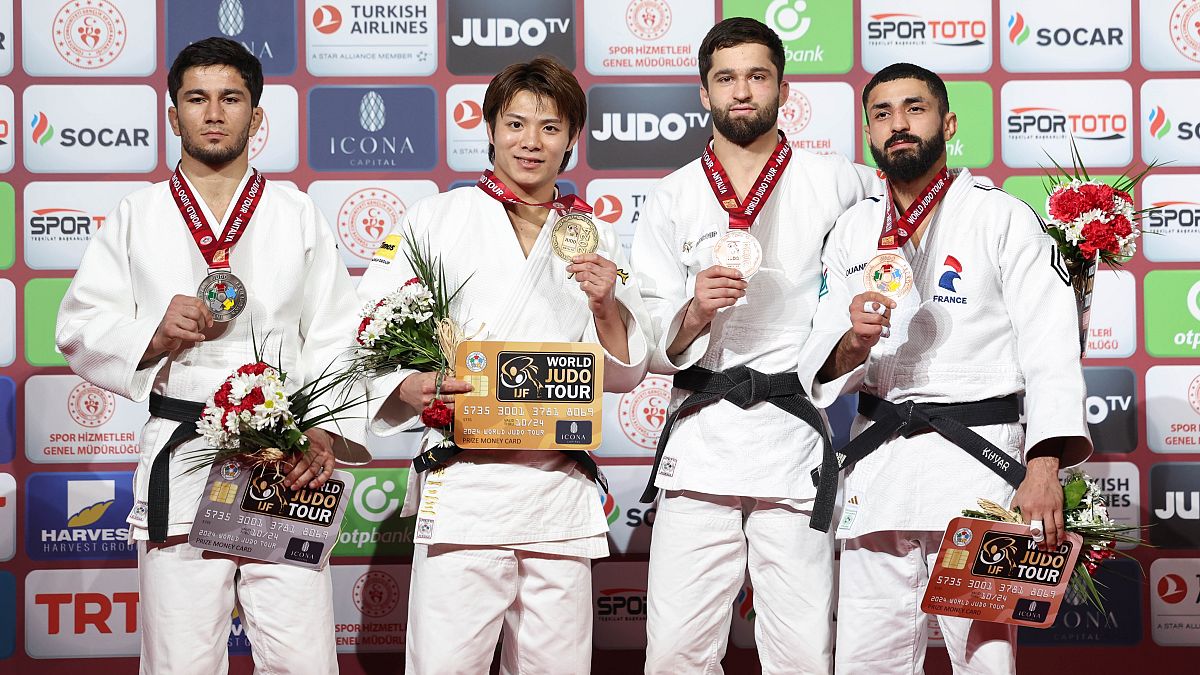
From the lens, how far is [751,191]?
335 centimetres

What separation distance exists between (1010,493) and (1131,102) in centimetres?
242

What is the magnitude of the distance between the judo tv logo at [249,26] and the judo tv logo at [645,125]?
1.33m

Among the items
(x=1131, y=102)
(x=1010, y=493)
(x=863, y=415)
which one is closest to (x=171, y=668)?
(x=863, y=415)

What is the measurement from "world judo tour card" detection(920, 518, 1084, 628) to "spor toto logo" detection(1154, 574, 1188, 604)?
214cm

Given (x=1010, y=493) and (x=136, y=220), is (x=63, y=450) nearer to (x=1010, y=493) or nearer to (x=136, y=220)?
(x=136, y=220)

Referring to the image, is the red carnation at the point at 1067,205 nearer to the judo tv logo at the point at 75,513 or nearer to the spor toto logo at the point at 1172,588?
the spor toto logo at the point at 1172,588

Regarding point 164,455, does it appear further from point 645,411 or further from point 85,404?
point 645,411

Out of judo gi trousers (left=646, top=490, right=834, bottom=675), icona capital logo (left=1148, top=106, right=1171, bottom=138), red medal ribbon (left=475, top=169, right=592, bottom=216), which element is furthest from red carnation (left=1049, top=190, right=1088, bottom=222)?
icona capital logo (left=1148, top=106, right=1171, bottom=138)

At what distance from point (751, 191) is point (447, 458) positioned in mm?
1284

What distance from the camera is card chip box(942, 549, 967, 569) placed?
2.82 m

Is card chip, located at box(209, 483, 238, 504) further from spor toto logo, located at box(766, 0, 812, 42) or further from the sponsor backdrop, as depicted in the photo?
spor toto logo, located at box(766, 0, 812, 42)

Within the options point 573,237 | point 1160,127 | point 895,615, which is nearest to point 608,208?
point 573,237

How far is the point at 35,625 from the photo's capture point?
4504 mm

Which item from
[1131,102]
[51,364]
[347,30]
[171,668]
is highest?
[347,30]
